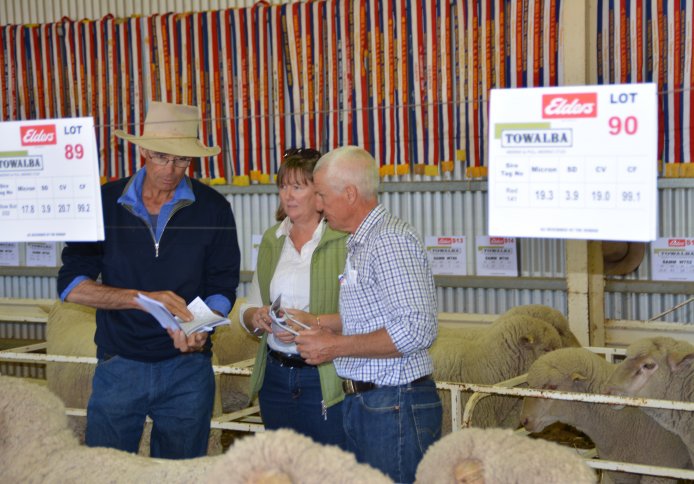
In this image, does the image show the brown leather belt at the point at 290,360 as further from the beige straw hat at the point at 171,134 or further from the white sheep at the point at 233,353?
the white sheep at the point at 233,353

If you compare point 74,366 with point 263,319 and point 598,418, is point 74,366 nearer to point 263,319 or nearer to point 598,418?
point 263,319

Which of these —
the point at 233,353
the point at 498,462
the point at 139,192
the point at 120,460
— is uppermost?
the point at 139,192

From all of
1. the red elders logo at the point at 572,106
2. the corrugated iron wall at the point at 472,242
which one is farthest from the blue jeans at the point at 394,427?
the red elders logo at the point at 572,106

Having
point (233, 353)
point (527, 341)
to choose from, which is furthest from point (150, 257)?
point (233, 353)

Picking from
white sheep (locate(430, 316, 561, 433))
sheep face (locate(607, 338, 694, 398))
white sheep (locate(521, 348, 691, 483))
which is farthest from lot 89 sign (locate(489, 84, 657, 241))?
white sheep (locate(430, 316, 561, 433))

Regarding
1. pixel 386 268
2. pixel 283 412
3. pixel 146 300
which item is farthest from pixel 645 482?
pixel 146 300

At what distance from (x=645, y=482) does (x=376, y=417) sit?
6.43 feet

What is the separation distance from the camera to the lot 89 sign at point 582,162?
87.5 inches

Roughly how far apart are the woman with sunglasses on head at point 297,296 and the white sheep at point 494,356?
158cm

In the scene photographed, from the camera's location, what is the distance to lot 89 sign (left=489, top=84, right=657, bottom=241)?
87.5 inches

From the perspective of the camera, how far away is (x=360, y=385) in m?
2.75

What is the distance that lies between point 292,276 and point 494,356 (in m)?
1.87

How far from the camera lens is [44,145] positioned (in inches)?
111

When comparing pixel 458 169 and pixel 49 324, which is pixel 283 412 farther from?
pixel 49 324
